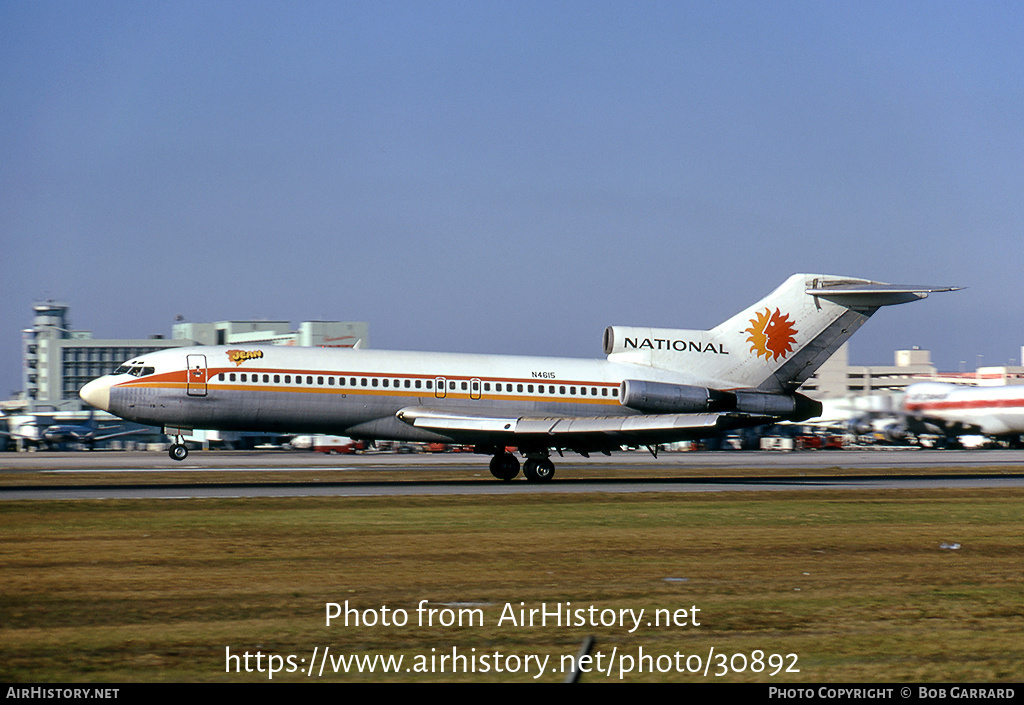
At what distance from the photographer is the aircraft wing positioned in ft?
117

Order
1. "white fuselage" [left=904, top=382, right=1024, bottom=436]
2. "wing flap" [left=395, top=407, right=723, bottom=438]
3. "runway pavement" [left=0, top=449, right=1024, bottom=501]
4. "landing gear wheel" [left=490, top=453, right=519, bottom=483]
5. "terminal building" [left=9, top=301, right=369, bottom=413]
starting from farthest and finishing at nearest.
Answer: "terminal building" [left=9, top=301, right=369, bottom=413]
"white fuselage" [left=904, top=382, right=1024, bottom=436]
"landing gear wheel" [left=490, top=453, right=519, bottom=483]
"wing flap" [left=395, top=407, right=723, bottom=438]
"runway pavement" [left=0, top=449, right=1024, bottom=501]

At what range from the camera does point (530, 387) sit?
38875mm

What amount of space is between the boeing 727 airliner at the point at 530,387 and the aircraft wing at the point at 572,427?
0.16 ft

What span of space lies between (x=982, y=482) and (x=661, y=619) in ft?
93.3

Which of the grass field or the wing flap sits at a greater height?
the wing flap

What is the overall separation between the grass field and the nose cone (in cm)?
1191

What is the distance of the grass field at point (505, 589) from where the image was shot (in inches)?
395

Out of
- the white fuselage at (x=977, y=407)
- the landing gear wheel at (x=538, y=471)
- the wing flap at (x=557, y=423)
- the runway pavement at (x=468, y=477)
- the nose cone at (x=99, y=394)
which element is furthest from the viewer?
the white fuselage at (x=977, y=407)

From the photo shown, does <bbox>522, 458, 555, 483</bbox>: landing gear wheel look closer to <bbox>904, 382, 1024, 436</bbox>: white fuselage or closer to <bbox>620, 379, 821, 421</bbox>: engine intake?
<bbox>620, 379, 821, 421</bbox>: engine intake

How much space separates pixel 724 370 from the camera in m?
40.2

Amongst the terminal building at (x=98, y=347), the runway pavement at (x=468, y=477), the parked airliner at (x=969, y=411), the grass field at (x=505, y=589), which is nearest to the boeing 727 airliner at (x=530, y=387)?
the runway pavement at (x=468, y=477)

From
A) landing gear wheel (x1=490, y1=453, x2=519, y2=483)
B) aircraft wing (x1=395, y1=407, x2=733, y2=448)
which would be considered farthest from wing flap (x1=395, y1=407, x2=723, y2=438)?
landing gear wheel (x1=490, y1=453, x2=519, y2=483)

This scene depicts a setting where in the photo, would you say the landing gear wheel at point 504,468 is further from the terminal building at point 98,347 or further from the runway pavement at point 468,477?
the terminal building at point 98,347

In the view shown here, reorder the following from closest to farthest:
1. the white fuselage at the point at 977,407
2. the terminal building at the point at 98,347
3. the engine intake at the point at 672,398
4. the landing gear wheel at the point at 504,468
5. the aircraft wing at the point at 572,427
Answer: the aircraft wing at the point at 572,427 → the landing gear wheel at the point at 504,468 → the engine intake at the point at 672,398 → the white fuselage at the point at 977,407 → the terminal building at the point at 98,347
